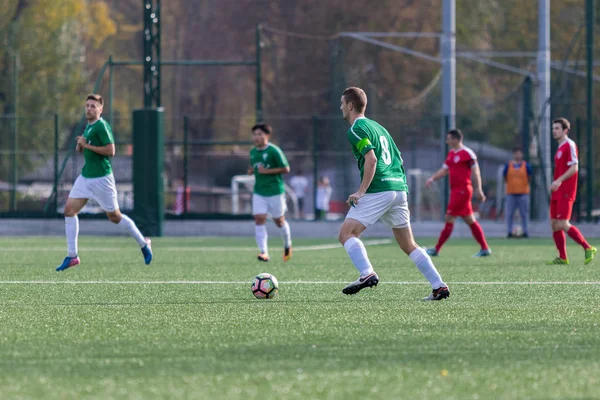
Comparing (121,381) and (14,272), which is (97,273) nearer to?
(14,272)

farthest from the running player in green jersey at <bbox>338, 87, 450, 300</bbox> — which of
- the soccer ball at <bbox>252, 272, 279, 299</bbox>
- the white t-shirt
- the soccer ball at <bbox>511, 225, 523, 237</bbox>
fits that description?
the white t-shirt

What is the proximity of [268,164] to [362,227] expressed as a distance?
6.55m

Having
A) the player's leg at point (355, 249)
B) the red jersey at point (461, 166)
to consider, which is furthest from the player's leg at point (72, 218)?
the red jersey at point (461, 166)

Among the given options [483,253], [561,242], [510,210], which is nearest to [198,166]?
[510,210]

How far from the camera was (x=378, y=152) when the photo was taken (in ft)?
32.3

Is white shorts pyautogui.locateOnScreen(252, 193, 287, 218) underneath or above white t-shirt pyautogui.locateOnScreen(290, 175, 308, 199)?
above

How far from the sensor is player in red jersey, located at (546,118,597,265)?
48.6 feet

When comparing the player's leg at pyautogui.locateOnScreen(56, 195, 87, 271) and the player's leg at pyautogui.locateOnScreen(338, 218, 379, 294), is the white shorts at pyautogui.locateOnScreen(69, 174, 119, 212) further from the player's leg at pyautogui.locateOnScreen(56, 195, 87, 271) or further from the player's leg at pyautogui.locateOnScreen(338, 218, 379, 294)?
the player's leg at pyautogui.locateOnScreen(338, 218, 379, 294)

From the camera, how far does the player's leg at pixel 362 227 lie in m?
9.77

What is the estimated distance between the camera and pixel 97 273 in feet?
43.8

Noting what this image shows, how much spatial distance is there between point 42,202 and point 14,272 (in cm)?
1375

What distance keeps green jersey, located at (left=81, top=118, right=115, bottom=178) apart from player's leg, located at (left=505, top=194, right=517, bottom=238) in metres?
11.6

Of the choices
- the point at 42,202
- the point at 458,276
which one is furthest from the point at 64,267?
the point at 42,202

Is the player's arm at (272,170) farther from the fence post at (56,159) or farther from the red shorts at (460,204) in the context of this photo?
the fence post at (56,159)
